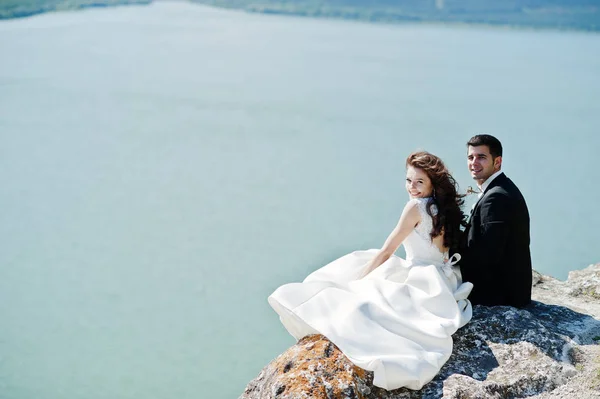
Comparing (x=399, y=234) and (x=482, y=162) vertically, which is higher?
(x=482, y=162)

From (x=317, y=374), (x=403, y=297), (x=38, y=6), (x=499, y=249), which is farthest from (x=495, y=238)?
(x=38, y=6)

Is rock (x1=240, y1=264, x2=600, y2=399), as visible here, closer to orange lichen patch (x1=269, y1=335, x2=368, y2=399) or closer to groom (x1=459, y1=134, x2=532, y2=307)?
orange lichen patch (x1=269, y1=335, x2=368, y2=399)

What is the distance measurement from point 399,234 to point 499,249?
1.95ft

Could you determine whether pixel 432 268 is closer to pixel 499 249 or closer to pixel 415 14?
pixel 499 249

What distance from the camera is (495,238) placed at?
3918 millimetres

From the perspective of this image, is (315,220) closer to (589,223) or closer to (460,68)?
(589,223)

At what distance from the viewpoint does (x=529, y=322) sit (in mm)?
3684

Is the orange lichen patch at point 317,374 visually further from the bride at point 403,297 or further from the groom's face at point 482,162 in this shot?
the groom's face at point 482,162

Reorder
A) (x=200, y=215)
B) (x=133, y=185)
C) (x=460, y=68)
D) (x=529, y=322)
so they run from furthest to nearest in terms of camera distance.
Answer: (x=460, y=68)
(x=133, y=185)
(x=200, y=215)
(x=529, y=322)

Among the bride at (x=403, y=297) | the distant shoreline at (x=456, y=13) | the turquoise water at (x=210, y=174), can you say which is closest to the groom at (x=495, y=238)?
the bride at (x=403, y=297)

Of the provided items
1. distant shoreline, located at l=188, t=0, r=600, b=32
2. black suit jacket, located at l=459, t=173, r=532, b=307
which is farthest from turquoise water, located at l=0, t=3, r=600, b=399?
distant shoreline, located at l=188, t=0, r=600, b=32

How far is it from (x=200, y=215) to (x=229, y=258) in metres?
3.23

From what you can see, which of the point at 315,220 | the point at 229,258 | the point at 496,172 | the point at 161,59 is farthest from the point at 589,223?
the point at 161,59

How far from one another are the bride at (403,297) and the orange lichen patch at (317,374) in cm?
6
